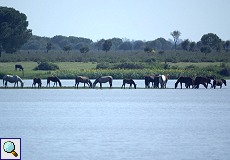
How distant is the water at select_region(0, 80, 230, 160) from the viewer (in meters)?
29.9

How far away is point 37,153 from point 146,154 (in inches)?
158

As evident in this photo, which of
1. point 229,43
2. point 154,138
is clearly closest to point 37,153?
point 154,138

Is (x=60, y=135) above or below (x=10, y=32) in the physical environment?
below

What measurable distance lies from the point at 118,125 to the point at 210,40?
130900 mm

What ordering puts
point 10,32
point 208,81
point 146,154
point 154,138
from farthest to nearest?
point 10,32 < point 208,81 < point 154,138 < point 146,154

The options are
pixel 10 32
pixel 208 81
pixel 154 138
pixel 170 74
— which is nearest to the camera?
pixel 154 138

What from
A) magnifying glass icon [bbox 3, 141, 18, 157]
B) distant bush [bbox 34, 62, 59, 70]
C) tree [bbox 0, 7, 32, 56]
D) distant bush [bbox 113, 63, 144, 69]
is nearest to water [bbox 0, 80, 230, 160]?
magnifying glass icon [bbox 3, 141, 18, 157]

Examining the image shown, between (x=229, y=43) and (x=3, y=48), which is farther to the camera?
(x=229, y=43)

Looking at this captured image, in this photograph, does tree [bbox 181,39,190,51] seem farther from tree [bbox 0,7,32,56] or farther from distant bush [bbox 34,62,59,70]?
distant bush [bbox 34,62,59,70]

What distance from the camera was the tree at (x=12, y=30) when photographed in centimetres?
12388

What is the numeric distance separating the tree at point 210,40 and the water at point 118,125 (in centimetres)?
9487

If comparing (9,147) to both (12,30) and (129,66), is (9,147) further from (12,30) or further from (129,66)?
(12,30)

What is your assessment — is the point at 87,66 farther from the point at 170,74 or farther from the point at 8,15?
the point at 8,15

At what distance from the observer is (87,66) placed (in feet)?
329
